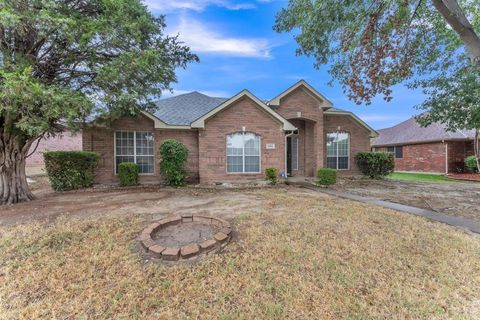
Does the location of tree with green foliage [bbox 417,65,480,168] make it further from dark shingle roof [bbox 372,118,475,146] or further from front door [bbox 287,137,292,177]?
dark shingle roof [bbox 372,118,475,146]

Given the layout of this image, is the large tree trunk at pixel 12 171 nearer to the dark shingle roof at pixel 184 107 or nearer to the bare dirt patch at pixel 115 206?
the bare dirt patch at pixel 115 206

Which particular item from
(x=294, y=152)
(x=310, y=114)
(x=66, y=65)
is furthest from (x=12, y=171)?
(x=310, y=114)

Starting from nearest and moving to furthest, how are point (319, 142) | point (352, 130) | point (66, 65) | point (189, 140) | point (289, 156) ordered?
point (66, 65)
point (189, 140)
point (319, 142)
point (289, 156)
point (352, 130)

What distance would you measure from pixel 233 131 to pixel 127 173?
18.3 feet

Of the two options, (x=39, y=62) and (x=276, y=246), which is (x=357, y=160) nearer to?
(x=276, y=246)

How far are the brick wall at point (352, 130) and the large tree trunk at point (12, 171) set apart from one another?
49.4 feet

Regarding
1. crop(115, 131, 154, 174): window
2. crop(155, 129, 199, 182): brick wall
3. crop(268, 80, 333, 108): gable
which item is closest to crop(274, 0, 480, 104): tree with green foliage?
crop(268, 80, 333, 108): gable

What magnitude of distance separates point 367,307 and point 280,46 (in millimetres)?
12264

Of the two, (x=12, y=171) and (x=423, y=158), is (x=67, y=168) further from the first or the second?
(x=423, y=158)

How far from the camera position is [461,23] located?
19.8 ft

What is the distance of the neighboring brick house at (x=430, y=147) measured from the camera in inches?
766

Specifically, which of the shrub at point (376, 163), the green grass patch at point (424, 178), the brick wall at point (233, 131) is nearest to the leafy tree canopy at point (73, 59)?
the brick wall at point (233, 131)

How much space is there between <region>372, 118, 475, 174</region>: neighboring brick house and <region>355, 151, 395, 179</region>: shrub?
21.0 ft

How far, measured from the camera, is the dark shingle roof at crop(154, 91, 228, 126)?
1284 cm
